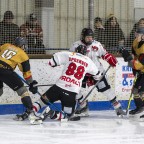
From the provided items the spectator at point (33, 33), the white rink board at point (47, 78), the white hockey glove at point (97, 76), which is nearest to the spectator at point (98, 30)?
the white rink board at point (47, 78)

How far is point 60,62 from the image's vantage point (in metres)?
6.59

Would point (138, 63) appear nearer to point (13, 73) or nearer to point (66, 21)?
point (13, 73)

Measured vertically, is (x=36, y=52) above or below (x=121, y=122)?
above

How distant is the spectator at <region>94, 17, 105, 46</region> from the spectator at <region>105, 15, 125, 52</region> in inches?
2.6

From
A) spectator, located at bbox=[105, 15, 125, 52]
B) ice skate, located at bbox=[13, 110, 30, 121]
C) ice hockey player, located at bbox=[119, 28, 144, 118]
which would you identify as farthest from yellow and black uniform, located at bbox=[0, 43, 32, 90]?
spectator, located at bbox=[105, 15, 125, 52]

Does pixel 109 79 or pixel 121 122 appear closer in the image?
pixel 121 122

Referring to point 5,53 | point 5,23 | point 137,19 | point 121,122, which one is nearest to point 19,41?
point 5,53

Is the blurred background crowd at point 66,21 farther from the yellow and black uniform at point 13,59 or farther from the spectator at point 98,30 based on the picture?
the yellow and black uniform at point 13,59

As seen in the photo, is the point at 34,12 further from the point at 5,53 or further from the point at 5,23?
the point at 5,53

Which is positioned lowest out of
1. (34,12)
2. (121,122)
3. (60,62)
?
(121,122)

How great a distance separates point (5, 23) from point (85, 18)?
4.03 ft

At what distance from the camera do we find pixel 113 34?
26.1 ft

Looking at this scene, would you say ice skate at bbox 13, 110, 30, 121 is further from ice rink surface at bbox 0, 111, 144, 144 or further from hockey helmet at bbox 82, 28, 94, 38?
hockey helmet at bbox 82, 28, 94, 38

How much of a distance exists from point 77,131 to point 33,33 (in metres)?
1.85
